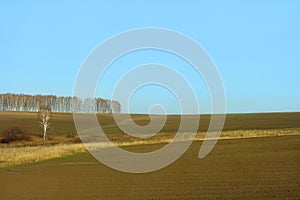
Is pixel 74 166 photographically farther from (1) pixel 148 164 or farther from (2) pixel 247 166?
(2) pixel 247 166

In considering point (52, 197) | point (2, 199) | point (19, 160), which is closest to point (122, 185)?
point (52, 197)

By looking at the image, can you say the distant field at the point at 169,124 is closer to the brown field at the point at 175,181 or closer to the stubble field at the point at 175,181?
the brown field at the point at 175,181

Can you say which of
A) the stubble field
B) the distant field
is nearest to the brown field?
the stubble field

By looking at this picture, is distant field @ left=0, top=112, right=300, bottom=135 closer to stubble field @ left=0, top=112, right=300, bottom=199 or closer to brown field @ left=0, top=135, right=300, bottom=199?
brown field @ left=0, top=135, right=300, bottom=199

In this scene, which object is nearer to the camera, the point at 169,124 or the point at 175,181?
the point at 175,181

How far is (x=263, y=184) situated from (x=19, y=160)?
2257 cm

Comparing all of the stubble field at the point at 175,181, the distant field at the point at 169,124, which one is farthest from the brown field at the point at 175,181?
the distant field at the point at 169,124

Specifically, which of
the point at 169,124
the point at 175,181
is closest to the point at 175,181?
the point at 175,181

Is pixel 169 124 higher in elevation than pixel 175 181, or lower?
higher

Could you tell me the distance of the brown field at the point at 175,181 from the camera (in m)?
15.6

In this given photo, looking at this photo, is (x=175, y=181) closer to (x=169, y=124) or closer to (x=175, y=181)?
(x=175, y=181)

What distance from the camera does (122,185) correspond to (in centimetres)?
1891

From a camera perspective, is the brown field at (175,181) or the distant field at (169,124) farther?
the distant field at (169,124)

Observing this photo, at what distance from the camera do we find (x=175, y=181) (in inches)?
767
